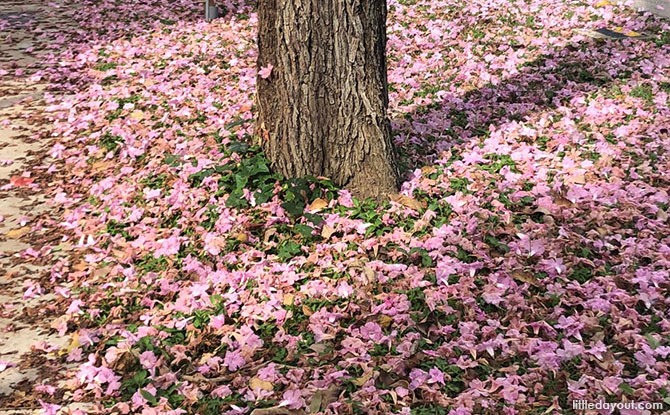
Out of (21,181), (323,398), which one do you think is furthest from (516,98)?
(21,181)

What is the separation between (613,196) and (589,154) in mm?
605

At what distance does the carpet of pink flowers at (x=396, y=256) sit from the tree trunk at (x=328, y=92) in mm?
180

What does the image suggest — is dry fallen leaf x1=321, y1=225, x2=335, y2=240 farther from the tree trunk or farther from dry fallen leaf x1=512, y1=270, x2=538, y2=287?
dry fallen leaf x1=512, y1=270, x2=538, y2=287

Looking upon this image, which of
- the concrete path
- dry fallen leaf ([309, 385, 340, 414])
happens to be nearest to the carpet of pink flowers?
dry fallen leaf ([309, 385, 340, 414])

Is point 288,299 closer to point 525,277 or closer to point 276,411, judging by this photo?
point 276,411

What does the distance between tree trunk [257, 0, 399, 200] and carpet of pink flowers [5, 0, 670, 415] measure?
0.18 metres

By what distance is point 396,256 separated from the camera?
3.97 meters

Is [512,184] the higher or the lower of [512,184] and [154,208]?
the higher

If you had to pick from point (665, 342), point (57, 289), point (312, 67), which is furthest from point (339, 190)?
point (665, 342)

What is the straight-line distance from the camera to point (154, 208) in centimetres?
474

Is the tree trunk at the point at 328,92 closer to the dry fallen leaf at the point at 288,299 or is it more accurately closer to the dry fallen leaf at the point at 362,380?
the dry fallen leaf at the point at 288,299

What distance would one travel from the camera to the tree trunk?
4.21 meters

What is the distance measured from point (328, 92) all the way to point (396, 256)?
111cm

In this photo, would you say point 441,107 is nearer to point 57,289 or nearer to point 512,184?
point 512,184
